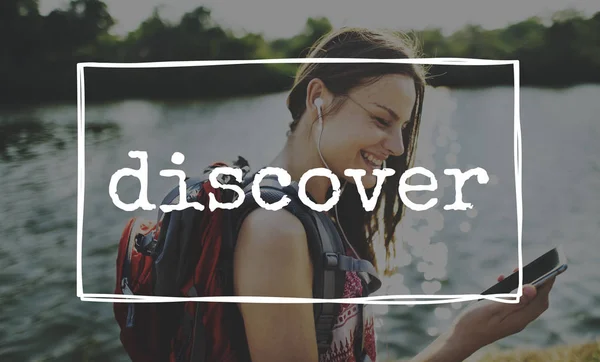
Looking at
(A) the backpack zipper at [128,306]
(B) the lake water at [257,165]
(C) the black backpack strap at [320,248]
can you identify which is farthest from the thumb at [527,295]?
(A) the backpack zipper at [128,306]

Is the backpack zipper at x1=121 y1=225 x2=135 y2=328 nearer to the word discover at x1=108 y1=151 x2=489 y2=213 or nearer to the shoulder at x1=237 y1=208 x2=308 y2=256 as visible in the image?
the word discover at x1=108 y1=151 x2=489 y2=213

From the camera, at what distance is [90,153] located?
1.66 m

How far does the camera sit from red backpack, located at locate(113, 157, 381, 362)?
1434mm

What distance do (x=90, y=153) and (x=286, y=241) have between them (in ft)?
2.33

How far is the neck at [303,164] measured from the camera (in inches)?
59.6

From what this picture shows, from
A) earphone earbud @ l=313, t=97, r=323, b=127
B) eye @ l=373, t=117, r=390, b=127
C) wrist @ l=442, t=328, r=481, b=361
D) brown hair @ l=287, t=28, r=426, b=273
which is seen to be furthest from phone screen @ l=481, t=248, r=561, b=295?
earphone earbud @ l=313, t=97, r=323, b=127

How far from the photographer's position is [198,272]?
1489 mm

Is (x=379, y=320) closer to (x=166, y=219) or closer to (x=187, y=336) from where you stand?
(x=187, y=336)

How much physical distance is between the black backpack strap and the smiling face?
0.15m

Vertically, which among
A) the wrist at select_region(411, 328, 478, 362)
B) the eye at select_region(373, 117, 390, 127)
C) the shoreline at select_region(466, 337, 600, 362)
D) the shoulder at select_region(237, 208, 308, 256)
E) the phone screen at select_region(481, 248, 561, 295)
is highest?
the eye at select_region(373, 117, 390, 127)

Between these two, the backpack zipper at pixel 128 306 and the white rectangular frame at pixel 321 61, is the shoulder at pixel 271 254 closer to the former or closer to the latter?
the white rectangular frame at pixel 321 61

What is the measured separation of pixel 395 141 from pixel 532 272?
22.0 inches

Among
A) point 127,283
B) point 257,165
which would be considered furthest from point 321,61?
point 127,283

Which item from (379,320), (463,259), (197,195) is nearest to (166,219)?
(197,195)
